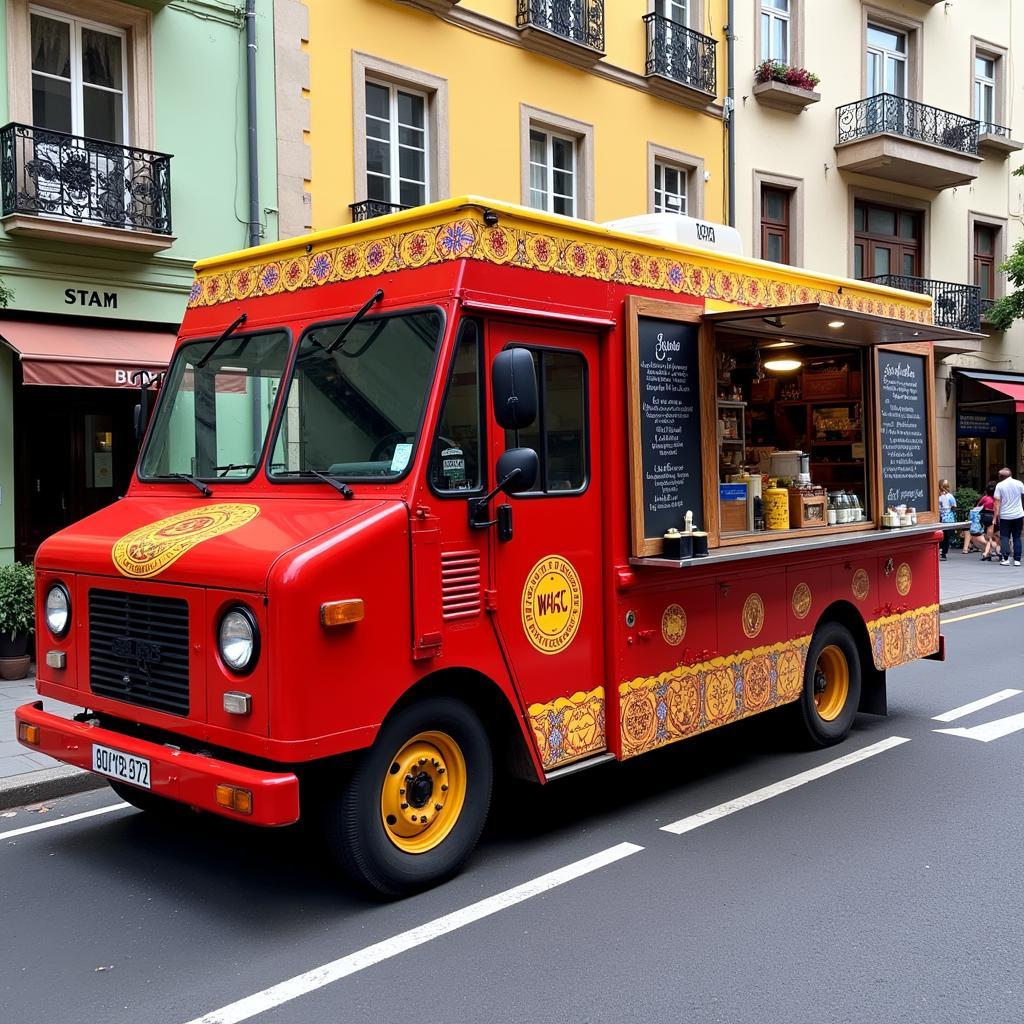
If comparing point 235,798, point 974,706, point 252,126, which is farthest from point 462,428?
point 252,126

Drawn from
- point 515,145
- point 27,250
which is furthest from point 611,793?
point 515,145

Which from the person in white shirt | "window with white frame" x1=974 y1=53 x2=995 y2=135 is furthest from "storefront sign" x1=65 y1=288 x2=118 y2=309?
"window with white frame" x1=974 y1=53 x2=995 y2=135

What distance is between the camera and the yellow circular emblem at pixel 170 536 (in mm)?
4766

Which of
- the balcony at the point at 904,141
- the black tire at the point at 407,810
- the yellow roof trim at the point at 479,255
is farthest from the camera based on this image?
the balcony at the point at 904,141

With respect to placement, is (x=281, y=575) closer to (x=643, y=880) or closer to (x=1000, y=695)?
(x=643, y=880)

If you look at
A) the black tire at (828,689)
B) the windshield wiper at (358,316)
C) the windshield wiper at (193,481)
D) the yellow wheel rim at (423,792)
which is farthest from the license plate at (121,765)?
the black tire at (828,689)

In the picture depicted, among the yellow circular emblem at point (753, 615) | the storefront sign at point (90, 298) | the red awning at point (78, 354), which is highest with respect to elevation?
the storefront sign at point (90, 298)

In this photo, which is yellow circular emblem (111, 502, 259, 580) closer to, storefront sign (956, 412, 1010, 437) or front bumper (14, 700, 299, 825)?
front bumper (14, 700, 299, 825)

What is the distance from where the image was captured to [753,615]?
264 inches

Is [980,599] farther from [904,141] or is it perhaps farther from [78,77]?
[78,77]

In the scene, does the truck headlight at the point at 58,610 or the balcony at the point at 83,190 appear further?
the balcony at the point at 83,190

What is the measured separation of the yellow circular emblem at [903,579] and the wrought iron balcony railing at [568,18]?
35.7 feet

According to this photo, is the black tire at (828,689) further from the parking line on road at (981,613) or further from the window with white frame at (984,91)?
the window with white frame at (984,91)

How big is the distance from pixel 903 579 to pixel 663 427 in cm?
322
